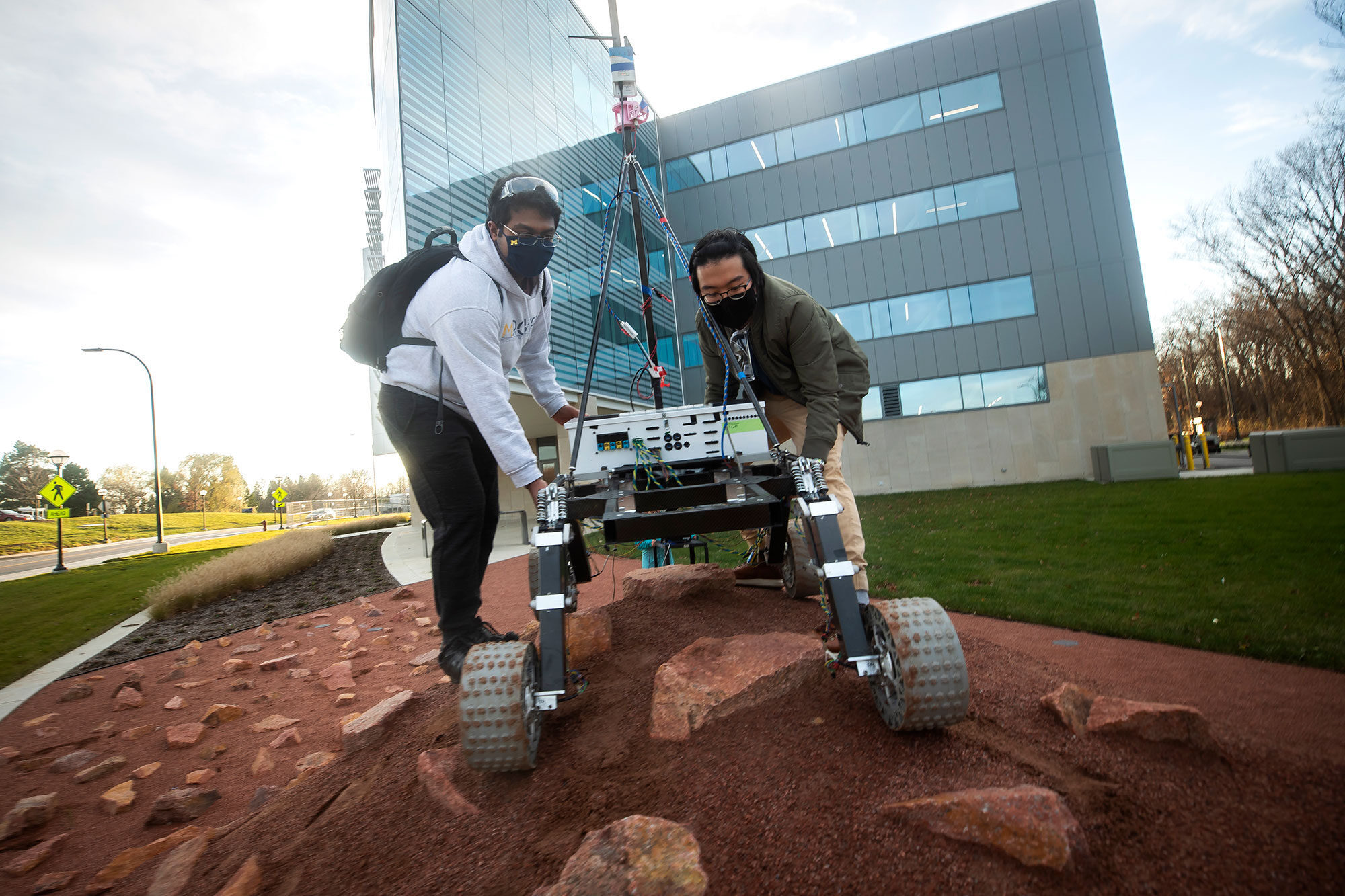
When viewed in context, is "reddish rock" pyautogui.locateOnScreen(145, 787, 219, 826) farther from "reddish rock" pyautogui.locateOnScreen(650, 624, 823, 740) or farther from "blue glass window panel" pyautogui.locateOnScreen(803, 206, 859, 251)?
"blue glass window panel" pyautogui.locateOnScreen(803, 206, 859, 251)

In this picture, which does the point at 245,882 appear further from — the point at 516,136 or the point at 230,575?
the point at 516,136

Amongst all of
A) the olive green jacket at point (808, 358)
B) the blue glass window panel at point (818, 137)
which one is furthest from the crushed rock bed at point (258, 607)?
the blue glass window panel at point (818, 137)

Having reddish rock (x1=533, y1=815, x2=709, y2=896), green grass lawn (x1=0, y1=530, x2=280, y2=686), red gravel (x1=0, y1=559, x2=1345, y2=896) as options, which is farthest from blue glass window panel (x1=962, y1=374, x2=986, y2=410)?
green grass lawn (x1=0, y1=530, x2=280, y2=686)

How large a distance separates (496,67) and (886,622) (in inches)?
526

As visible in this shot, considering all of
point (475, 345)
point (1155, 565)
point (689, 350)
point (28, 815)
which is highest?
point (689, 350)

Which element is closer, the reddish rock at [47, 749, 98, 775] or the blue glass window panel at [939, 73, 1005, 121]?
the reddish rock at [47, 749, 98, 775]

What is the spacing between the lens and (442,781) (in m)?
1.68

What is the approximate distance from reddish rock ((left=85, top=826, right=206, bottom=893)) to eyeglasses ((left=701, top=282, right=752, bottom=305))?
262 cm

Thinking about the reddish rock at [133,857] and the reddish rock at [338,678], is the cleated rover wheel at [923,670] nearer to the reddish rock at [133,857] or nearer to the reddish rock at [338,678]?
the reddish rock at [133,857]

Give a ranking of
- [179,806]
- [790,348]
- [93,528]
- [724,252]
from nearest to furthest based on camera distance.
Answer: [179,806]
[724,252]
[790,348]
[93,528]

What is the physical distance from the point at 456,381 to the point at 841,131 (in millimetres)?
17804

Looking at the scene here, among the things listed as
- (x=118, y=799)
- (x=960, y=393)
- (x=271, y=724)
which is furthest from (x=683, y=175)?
(x=118, y=799)

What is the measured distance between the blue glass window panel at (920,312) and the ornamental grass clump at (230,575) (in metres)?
14.4

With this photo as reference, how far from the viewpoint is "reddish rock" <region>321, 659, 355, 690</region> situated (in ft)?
11.0
